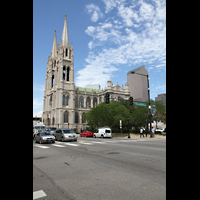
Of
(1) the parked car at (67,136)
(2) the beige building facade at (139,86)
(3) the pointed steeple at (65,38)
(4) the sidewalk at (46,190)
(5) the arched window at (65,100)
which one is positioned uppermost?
(3) the pointed steeple at (65,38)

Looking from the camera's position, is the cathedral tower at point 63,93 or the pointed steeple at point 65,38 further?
the pointed steeple at point 65,38

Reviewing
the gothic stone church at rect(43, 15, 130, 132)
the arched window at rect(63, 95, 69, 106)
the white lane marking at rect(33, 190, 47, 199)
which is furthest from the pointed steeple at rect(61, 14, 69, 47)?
the white lane marking at rect(33, 190, 47, 199)

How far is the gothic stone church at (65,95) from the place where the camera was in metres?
74.2

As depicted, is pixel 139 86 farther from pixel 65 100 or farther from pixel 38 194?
pixel 38 194

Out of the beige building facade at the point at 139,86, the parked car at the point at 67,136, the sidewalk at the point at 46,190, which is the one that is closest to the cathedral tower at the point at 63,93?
the parked car at the point at 67,136

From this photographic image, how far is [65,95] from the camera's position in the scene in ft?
250

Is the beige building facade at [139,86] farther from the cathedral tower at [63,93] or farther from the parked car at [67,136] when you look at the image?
the parked car at [67,136]

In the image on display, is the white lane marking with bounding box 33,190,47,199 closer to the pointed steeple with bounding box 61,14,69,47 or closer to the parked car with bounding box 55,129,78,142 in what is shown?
the parked car with bounding box 55,129,78,142

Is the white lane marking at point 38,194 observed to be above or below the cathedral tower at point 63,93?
below

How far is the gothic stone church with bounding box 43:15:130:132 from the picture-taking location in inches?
2921

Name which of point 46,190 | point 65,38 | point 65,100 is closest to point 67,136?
point 46,190

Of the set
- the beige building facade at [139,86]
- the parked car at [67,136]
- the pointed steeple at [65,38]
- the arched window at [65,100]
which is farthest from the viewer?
the beige building facade at [139,86]
